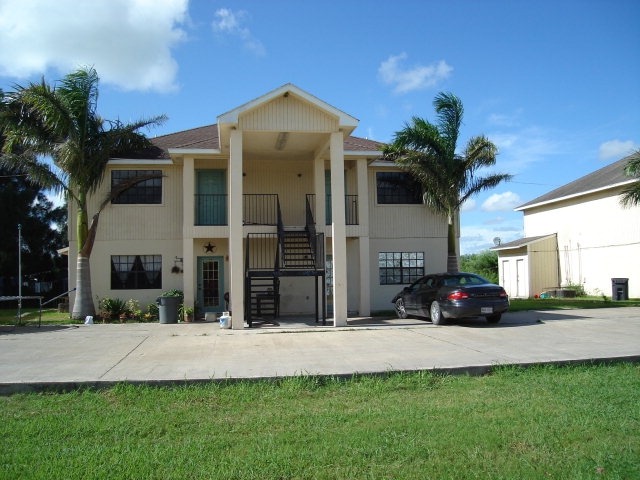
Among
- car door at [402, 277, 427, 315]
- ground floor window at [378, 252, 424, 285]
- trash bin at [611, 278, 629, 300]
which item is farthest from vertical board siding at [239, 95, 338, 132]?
trash bin at [611, 278, 629, 300]

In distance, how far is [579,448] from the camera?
508 cm

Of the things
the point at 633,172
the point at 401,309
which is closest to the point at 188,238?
the point at 401,309

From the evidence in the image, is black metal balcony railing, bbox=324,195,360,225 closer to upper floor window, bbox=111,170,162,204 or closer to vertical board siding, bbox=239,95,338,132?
vertical board siding, bbox=239,95,338,132

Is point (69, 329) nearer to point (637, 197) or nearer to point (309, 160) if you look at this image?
point (309, 160)

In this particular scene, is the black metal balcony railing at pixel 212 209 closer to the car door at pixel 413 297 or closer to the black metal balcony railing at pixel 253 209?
the black metal balcony railing at pixel 253 209

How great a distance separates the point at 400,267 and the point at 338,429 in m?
15.2

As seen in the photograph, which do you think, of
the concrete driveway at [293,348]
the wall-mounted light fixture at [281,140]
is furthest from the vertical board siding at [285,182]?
the concrete driveway at [293,348]

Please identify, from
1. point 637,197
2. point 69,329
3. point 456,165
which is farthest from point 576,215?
point 69,329

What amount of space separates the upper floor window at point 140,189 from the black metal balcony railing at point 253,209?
1.52 m

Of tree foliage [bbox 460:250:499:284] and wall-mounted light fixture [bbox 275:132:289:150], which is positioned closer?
wall-mounted light fixture [bbox 275:132:289:150]

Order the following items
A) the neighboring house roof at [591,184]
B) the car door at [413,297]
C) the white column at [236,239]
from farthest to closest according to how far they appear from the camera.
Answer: the neighboring house roof at [591,184] → the car door at [413,297] → the white column at [236,239]

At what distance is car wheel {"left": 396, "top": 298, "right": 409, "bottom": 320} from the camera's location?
17.3 metres

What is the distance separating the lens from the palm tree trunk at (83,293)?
A: 58.2ft

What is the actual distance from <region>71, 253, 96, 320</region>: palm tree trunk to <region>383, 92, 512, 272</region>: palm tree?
10.5 m
